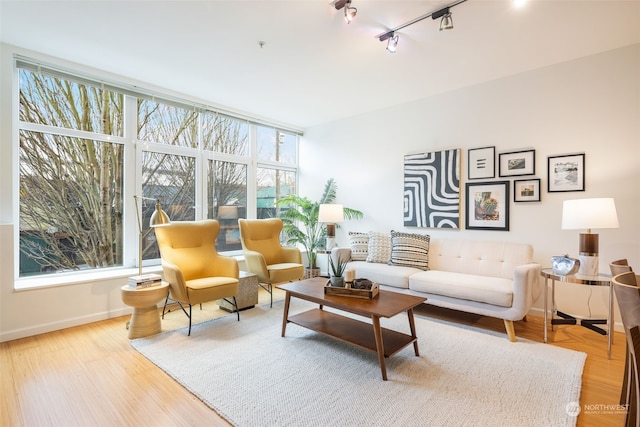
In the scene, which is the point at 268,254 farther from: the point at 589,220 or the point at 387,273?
the point at 589,220

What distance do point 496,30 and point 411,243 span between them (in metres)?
2.31

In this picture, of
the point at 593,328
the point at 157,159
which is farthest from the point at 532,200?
the point at 157,159

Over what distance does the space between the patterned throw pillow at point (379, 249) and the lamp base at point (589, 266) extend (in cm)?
193

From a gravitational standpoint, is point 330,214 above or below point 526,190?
below

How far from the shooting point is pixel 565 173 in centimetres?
330

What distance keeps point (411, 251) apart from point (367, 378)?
1956 mm

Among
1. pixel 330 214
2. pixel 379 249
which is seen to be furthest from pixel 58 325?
pixel 379 249

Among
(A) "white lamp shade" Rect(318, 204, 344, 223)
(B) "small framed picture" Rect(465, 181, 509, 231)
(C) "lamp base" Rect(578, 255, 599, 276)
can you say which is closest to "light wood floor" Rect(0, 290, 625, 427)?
(C) "lamp base" Rect(578, 255, 599, 276)

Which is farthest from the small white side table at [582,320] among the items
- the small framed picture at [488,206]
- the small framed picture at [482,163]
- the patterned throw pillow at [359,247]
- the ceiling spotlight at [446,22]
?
the ceiling spotlight at [446,22]

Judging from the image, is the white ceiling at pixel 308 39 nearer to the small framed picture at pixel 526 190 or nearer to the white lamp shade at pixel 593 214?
the small framed picture at pixel 526 190

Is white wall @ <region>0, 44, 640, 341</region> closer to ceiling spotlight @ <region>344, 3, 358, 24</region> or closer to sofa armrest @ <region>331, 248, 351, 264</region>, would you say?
sofa armrest @ <region>331, 248, 351, 264</region>

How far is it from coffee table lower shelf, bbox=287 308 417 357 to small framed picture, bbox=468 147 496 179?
91.0 inches

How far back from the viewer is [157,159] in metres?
4.09

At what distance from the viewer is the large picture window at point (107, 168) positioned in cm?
324
